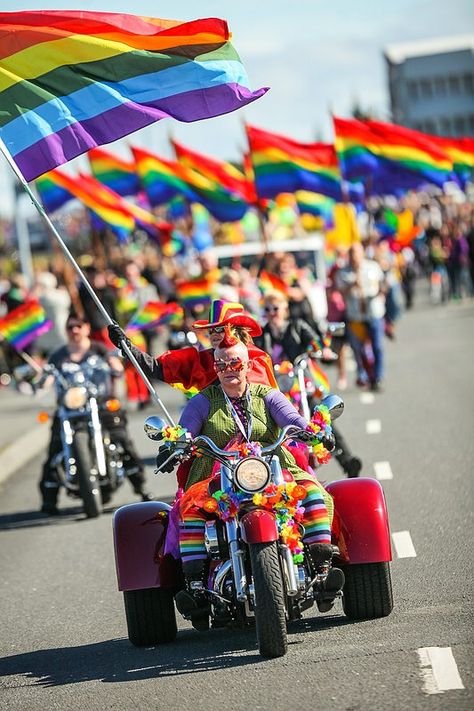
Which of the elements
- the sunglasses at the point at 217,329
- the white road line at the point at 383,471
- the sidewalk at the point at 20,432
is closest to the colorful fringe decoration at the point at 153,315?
the sidewalk at the point at 20,432

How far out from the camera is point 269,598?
273 inches

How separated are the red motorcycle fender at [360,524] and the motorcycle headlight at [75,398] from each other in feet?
17.0

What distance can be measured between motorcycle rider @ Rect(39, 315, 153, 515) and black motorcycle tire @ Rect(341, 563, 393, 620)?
5.04 metres

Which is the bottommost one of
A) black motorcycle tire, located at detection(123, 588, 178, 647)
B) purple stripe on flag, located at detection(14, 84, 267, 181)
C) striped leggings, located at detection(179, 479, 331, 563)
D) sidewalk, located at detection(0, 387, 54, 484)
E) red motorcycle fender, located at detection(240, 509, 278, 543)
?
sidewalk, located at detection(0, 387, 54, 484)

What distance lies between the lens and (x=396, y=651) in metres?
7.11

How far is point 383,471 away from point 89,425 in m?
2.55

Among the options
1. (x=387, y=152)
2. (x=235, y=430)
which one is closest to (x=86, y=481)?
(x=235, y=430)

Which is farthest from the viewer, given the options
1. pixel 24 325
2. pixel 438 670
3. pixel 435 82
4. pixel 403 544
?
pixel 435 82

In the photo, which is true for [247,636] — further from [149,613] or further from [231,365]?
[231,365]

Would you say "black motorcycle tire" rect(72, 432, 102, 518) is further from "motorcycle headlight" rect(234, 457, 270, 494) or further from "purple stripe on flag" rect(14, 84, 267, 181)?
"motorcycle headlight" rect(234, 457, 270, 494)

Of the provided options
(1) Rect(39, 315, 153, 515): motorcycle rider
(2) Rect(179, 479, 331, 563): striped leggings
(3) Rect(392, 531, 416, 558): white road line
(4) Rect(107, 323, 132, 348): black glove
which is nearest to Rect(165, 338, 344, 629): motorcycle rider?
(2) Rect(179, 479, 331, 563): striped leggings

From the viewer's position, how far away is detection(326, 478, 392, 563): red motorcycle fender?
25.5 ft

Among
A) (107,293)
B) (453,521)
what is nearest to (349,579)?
(453,521)

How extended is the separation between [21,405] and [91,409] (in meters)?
10.7
